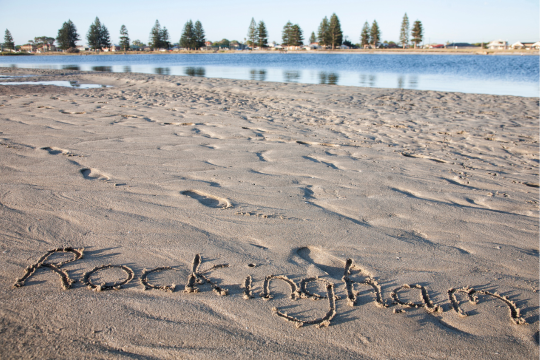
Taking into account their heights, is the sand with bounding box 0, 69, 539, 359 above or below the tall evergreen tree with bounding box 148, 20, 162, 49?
below

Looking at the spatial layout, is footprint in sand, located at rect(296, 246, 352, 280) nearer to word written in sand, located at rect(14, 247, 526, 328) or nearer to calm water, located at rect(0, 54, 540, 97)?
word written in sand, located at rect(14, 247, 526, 328)

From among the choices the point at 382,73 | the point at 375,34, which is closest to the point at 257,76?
the point at 382,73

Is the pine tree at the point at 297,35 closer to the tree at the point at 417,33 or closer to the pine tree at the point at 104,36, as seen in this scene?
the tree at the point at 417,33

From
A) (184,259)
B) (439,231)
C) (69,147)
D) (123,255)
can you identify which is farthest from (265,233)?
(69,147)

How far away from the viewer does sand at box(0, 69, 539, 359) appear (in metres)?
1.54

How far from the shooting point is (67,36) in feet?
214

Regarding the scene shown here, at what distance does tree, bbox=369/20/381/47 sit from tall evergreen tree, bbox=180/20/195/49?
40.2m

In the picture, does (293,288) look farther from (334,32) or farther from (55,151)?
(334,32)

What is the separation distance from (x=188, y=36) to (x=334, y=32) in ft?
107

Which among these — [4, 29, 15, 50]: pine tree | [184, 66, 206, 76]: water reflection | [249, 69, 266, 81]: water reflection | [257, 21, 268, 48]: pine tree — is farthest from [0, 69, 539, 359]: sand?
[257, 21, 268, 48]: pine tree

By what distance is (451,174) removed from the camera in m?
3.60

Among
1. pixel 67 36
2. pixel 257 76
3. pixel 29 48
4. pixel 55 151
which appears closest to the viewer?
pixel 55 151

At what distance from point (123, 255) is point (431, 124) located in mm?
5767

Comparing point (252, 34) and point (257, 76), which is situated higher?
point (252, 34)
